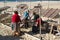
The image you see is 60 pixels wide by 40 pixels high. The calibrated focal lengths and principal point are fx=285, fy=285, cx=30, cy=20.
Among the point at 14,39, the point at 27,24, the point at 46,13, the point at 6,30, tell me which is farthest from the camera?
the point at 46,13

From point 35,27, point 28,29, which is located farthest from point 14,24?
point 28,29

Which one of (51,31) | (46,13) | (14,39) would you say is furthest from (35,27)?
(46,13)

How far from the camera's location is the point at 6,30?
17.5 m

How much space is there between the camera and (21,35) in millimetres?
15570

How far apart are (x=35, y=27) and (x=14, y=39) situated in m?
2.29

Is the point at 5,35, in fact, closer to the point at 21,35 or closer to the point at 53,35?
the point at 21,35

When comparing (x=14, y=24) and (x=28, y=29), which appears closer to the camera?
(x=14, y=24)

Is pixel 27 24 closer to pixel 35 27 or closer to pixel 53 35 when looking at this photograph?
pixel 35 27

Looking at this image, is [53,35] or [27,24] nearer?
[53,35]

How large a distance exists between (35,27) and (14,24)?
62.1 inches

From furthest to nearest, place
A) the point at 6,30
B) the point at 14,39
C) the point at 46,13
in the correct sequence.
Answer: the point at 46,13, the point at 6,30, the point at 14,39

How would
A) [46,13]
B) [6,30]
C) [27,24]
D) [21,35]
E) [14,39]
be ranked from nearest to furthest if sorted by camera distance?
[14,39], [21,35], [6,30], [27,24], [46,13]

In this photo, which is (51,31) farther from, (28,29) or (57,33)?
(28,29)

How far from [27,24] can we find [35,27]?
232 cm
